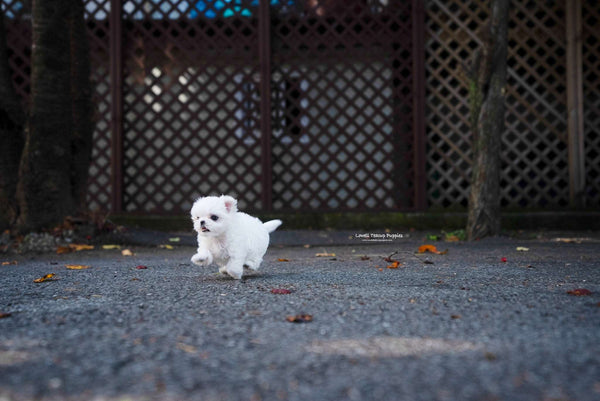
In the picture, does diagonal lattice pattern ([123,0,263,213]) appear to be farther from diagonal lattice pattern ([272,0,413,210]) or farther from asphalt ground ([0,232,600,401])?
asphalt ground ([0,232,600,401])

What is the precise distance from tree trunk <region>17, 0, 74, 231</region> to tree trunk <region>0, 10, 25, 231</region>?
21 cm

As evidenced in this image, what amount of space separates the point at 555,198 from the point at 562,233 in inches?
39.5

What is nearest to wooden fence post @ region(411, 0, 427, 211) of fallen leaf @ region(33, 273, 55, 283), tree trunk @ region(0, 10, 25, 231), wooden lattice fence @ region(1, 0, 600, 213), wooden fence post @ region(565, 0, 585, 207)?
wooden lattice fence @ region(1, 0, 600, 213)

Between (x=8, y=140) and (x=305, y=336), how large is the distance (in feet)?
13.7

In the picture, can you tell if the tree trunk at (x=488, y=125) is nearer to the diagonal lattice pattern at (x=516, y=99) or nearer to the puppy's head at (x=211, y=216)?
the diagonal lattice pattern at (x=516, y=99)

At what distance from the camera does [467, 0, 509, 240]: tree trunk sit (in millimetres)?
4801

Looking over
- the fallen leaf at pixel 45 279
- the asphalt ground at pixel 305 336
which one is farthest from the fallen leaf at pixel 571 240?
the fallen leaf at pixel 45 279

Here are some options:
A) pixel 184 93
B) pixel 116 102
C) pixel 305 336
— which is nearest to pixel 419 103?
pixel 184 93

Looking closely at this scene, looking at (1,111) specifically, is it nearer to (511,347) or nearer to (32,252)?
(32,252)

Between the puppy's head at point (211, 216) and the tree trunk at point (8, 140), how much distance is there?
117 inches

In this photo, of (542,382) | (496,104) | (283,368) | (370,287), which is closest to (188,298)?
(370,287)

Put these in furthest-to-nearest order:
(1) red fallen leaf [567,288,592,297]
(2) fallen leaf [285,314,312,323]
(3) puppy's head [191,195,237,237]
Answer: (3) puppy's head [191,195,237,237], (1) red fallen leaf [567,288,592,297], (2) fallen leaf [285,314,312,323]

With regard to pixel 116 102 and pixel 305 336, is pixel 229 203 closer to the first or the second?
pixel 305 336

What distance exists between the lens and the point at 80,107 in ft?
16.5
